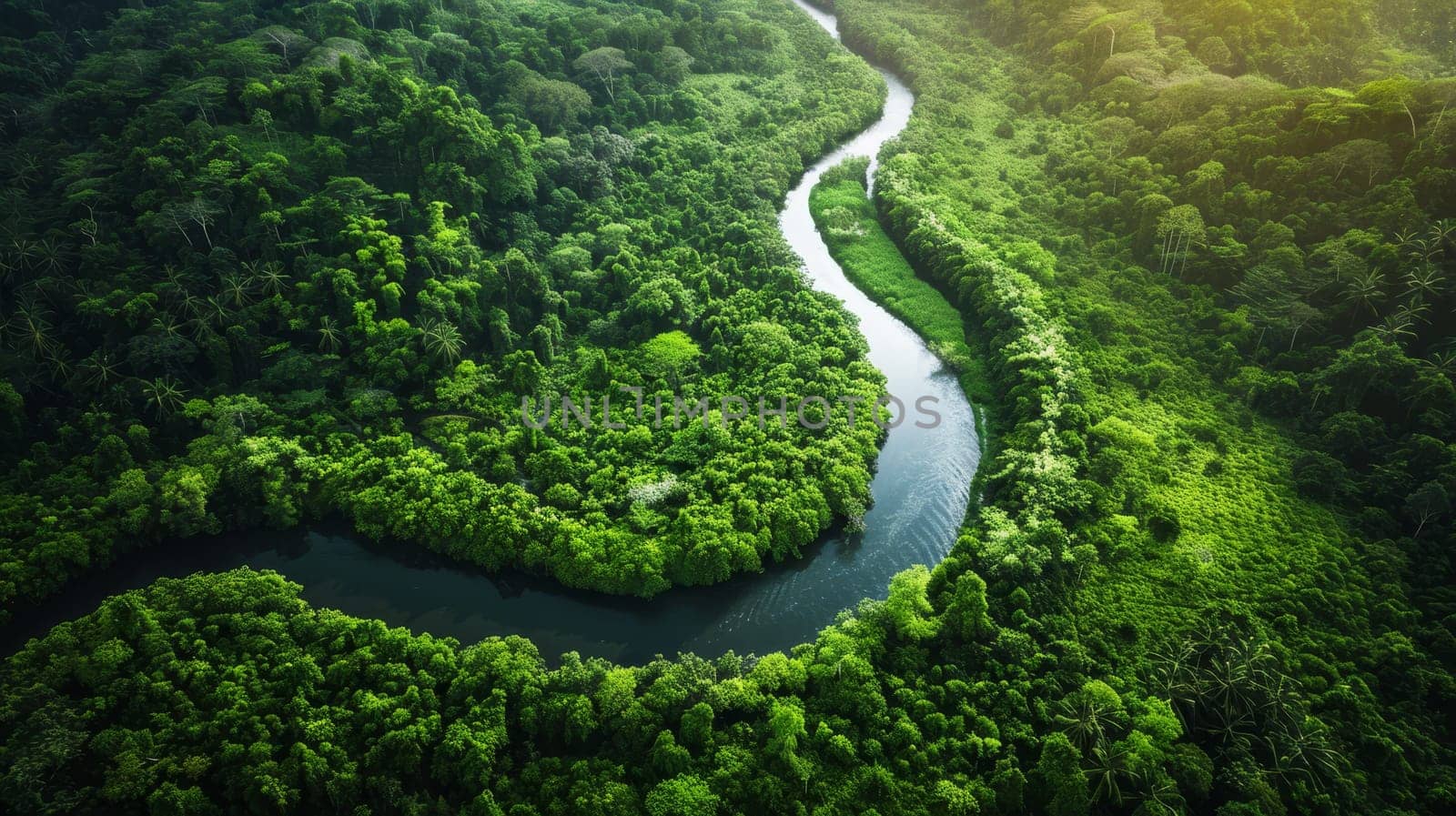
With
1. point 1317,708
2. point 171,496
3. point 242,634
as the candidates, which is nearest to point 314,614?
point 242,634

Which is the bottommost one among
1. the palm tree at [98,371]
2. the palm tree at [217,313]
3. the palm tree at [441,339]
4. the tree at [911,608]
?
the palm tree at [98,371]

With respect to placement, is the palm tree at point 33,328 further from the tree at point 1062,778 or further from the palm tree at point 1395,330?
the palm tree at point 1395,330

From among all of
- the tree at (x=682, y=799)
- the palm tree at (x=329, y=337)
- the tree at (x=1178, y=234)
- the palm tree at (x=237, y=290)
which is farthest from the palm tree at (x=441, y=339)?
the tree at (x=1178, y=234)

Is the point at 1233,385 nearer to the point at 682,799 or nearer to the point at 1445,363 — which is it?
the point at 1445,363

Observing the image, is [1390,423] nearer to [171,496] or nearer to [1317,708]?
[1317,708]

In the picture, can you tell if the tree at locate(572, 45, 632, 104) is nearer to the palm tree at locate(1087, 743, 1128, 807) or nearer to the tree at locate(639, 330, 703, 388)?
the tree at locate(639, 330, 703, 388)

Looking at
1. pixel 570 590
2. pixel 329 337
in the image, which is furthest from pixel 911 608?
pixel 329 337

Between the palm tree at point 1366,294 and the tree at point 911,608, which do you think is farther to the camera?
the palm tree at point 1366,294
